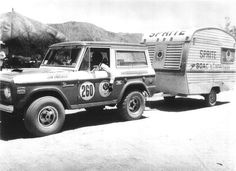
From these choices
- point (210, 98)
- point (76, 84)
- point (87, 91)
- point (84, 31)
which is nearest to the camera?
point (76, 84)

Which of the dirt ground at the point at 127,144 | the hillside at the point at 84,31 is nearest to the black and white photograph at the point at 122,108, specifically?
the dirt ground at the point at 127,144

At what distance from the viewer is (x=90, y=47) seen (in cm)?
752

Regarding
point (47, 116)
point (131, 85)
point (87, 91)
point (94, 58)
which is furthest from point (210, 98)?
point (47, 116)

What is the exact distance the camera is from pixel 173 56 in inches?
398

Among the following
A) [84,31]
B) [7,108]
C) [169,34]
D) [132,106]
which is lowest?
[132,106]

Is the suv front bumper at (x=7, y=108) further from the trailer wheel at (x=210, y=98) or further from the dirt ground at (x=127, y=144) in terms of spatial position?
the trailer wheel at (x=210, y=98)

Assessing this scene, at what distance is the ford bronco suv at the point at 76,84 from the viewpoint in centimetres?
640

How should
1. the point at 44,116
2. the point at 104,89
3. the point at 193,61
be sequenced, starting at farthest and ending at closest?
the point at 193,61, the point at 104,89, the point at 44,116

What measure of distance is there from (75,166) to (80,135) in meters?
1.89

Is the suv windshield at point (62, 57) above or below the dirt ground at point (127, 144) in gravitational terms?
above

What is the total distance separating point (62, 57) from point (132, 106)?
2.18 m

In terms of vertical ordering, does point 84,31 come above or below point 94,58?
above

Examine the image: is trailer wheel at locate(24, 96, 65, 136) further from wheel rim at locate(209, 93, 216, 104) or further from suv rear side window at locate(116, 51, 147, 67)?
wheel rim at locate(209, 93, 216, 104)

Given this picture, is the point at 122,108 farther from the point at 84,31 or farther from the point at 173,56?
the point at 84,31
